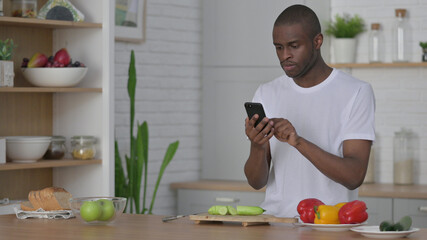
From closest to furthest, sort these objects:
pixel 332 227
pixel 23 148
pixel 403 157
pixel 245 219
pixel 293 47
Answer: pixel 332 227 < pixel 245 219 < pixel 293 47 < pixel 23 148 < pixel 403 157

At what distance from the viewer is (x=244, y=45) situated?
19.5ft

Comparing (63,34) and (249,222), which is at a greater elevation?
(63,34)

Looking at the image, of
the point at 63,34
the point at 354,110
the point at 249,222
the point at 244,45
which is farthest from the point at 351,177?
the point at 244,45

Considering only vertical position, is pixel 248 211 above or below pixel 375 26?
below

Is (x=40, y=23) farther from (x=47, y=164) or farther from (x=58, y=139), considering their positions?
(x=47, y=164)

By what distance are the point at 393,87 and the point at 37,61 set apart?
2.40m

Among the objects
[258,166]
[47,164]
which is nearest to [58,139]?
[47,164]

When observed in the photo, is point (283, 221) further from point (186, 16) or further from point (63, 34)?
point (186, 16)

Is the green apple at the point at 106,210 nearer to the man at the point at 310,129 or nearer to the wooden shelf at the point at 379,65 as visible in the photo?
the man at the point at 310,129

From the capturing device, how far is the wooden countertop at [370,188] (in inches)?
199

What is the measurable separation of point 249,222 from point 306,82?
29.4 inches

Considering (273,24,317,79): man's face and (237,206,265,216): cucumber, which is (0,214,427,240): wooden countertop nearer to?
(237,206,265,216): cucumber

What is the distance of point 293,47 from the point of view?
3287mm

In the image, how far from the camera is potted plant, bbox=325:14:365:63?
18.7 ft
